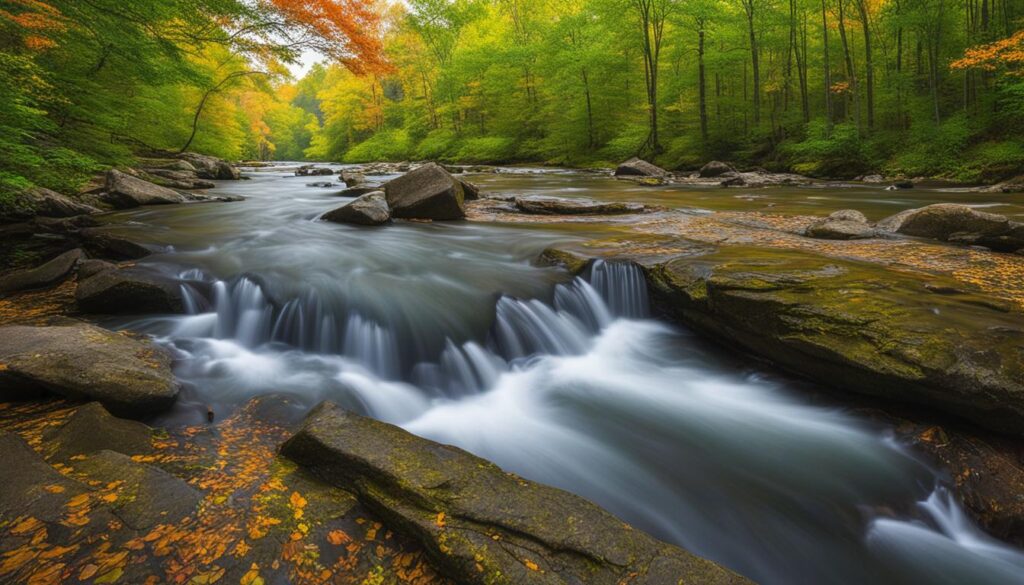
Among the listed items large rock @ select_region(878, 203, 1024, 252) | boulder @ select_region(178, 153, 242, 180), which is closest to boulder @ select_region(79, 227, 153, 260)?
large rock @ select_region(878, 203, 1024, 252)

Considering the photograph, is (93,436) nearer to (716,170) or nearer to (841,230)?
(841,230)

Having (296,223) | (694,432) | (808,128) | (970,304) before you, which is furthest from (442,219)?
(808,128)

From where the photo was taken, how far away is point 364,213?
893 centimetres

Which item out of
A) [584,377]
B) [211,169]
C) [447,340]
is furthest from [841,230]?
[211,169]

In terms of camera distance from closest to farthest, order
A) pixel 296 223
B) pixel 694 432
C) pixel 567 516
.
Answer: pixel 567 516 < pixel 694 432 < pixel 296 223

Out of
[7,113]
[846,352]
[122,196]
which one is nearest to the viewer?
[846,352]

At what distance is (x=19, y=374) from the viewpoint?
→ 2.84m

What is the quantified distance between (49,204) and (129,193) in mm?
1565

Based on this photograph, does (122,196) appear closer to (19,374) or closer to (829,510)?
(19,374)

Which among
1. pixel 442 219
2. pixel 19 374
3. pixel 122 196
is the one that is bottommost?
pixel 19 374

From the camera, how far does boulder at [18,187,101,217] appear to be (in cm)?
852

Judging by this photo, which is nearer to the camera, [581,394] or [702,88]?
[581,394]

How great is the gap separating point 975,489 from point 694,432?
5.12 ft

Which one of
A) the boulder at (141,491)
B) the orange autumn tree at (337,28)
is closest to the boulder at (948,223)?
the boulder at (141,491)
